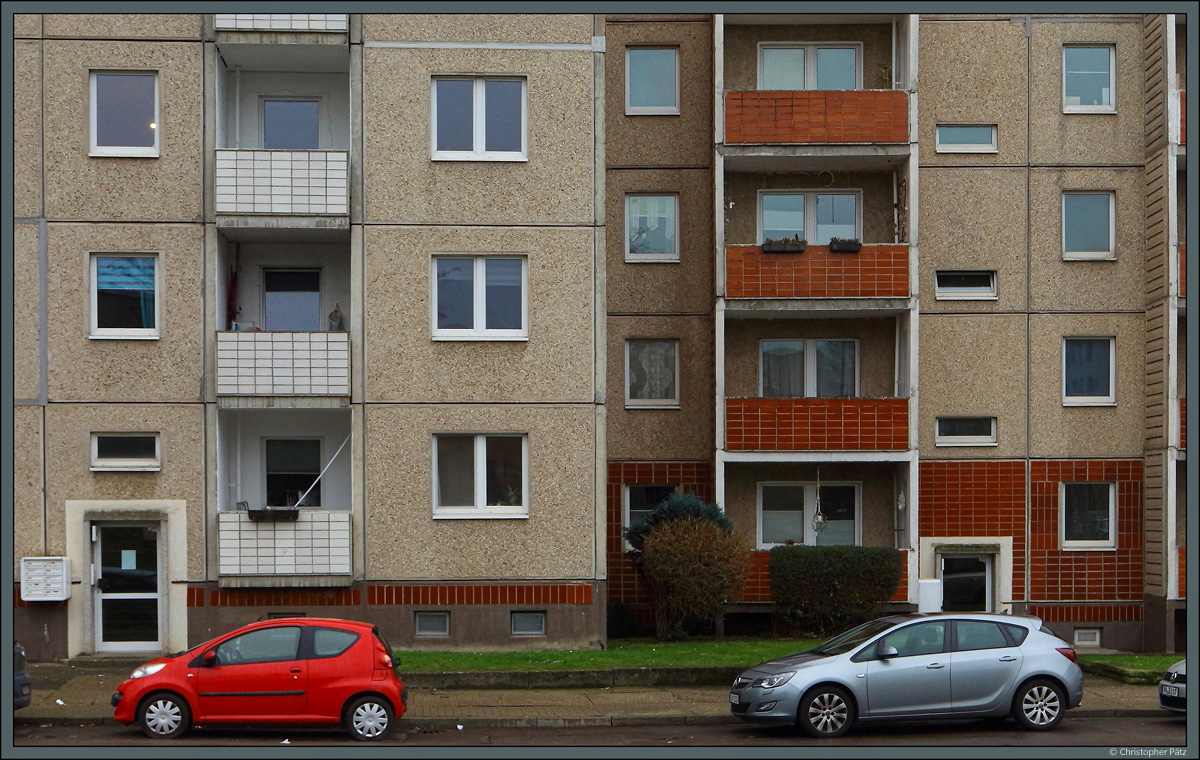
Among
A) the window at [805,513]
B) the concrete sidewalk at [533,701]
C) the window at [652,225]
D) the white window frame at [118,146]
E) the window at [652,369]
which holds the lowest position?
the concrete sidewalk at [533,701]

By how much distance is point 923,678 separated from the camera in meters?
14.4

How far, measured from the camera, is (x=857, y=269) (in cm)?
2283

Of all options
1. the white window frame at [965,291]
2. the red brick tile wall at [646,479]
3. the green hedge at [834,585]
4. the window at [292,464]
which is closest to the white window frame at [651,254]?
the red brick tile wall at [646,479]

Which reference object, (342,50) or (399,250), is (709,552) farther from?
(342,50)

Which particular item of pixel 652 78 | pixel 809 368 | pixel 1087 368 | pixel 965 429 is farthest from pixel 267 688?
pixel 1087 368

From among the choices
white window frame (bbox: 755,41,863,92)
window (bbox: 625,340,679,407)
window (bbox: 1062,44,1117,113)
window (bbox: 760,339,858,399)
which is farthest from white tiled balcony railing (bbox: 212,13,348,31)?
window (bbox: 1062,44,1117,113)

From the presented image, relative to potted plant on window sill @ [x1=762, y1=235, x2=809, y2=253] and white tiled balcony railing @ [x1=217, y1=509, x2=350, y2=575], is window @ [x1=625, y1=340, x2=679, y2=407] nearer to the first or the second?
potted plant on window sill @ [x1=762, y1=235, x2=809, y2=253]

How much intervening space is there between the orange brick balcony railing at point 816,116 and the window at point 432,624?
32.0 feet

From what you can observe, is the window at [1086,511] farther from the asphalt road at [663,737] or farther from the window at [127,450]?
the window at [127,450]

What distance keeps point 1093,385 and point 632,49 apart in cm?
1078

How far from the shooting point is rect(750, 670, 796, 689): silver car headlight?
14258 mm

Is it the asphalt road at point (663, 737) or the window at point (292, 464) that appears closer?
the asphalt road at point (663, 737)

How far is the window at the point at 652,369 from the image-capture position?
80.3 ft

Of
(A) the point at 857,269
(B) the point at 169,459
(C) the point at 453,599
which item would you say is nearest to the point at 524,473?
(C) the point at 453,599
